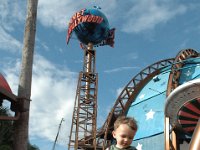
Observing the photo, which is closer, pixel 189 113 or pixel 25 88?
pixel 25 88

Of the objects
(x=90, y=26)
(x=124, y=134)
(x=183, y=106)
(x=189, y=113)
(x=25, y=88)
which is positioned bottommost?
(x=124, y=134)

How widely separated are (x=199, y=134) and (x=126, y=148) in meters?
0.87

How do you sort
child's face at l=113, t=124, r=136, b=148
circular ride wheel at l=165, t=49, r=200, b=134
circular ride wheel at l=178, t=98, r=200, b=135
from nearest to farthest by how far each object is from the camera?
child's face at l=113, t=124, r=136, b=148, circular ride wheel at l=165, t=49, r=200, b=134, circular ride wheel at l=178, t=98, r=200, b=135

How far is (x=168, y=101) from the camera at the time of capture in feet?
45.2

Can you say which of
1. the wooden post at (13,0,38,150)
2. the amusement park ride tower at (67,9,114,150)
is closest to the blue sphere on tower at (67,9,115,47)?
the amusement park ride tower at (67,9,114,150)

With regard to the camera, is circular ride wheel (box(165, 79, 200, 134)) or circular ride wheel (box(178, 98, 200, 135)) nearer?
circular ride wheel (box(165, 79, 200, 134))

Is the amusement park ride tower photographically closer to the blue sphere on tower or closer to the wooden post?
the blue sphere on tower

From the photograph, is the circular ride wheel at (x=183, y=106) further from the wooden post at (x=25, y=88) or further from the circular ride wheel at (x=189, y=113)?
the wooden post at (x=25, y=88)

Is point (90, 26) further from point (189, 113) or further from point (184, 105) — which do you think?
point (184, 105)

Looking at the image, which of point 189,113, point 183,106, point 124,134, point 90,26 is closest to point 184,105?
point 183,106

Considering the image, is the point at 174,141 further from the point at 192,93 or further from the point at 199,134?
the point at 199,134

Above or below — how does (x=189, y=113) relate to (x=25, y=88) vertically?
above

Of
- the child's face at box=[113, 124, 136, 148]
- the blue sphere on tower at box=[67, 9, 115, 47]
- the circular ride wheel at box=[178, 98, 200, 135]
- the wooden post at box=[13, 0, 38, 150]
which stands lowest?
the child's face at box=[113, 124, 136, 148]

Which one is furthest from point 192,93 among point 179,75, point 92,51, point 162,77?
point 92,51
